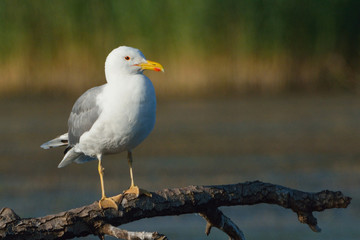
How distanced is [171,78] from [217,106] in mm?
876

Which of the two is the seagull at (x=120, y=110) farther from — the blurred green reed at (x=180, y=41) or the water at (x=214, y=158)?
the blurred green reed at (x=180, y=41)

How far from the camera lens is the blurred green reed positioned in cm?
1195

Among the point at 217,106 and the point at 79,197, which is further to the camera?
the point at 217,106

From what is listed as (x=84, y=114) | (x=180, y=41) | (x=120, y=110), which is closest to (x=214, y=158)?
(x=180, y=41)

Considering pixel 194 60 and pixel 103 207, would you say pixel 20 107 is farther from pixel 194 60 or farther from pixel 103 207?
pixel 103 207

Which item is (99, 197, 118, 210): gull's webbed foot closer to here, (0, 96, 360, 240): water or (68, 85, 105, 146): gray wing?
(68, 85, 105, 146): gray wing

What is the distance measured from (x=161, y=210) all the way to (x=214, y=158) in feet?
18.0

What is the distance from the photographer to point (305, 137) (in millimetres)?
9875

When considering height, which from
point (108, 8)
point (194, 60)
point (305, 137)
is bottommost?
point (305, 137)

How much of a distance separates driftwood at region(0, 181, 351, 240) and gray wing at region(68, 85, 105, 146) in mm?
510

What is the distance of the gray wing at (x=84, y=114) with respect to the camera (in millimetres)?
3678

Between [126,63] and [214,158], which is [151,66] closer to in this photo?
[126,63]

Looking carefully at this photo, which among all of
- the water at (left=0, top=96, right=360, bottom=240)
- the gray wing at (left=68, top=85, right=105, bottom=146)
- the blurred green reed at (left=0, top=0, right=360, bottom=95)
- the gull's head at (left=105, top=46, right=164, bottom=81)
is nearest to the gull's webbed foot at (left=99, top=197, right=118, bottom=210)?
the gray wing at (left=68, top=85, right=105, bottom=146)

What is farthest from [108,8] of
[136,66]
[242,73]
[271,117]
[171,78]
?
[136,66]
